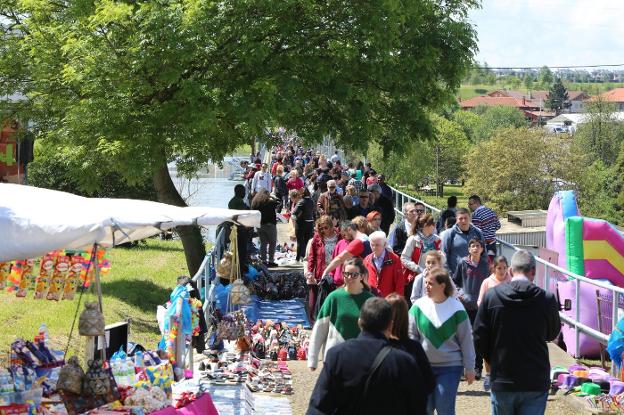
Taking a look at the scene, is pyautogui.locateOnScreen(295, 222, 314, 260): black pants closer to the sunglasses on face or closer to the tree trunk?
the tree trunk

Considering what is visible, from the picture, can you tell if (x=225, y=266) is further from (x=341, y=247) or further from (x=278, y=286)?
(x=278, y=286)

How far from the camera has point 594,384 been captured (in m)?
10.8

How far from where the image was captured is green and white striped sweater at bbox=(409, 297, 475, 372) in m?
7.74

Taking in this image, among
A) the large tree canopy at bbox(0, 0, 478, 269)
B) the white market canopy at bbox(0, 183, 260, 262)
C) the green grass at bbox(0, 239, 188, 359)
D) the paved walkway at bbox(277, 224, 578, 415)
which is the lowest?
the green grass at bbox(0, 239, 188, 359)

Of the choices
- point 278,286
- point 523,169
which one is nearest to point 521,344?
point 278,286

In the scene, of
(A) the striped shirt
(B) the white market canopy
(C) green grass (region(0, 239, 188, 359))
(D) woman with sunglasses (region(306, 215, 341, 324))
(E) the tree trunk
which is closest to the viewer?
(B) the white market canopy

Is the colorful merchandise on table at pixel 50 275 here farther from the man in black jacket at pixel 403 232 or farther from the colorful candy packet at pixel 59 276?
the man in black jacket at pixel 403 232

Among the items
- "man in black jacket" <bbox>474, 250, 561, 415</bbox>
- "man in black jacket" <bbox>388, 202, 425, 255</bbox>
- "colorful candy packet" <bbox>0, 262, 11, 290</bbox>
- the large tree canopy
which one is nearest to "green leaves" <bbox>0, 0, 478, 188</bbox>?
the large tree canopy

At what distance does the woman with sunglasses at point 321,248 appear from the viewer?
13719mm

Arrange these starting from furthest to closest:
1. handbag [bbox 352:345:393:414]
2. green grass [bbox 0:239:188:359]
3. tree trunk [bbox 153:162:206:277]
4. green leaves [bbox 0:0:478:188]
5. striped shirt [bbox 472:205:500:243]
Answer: tree trunk [bbox 153:162:206:277] < green leaves [bbox 0:0:478:188] < green grass [bbox 0:239:188:359] < striped shirt [bbox 472:205:500:243] < handbag [bbox 352:345:393:414]

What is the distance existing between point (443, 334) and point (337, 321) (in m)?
0.86

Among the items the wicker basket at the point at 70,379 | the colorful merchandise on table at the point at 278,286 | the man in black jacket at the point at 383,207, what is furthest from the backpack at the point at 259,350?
the man in black jacket at the point at 383,207

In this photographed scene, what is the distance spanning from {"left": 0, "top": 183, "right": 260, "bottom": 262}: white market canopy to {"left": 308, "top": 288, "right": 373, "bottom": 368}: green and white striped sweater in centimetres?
178

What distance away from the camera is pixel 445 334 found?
7742 millimetres
